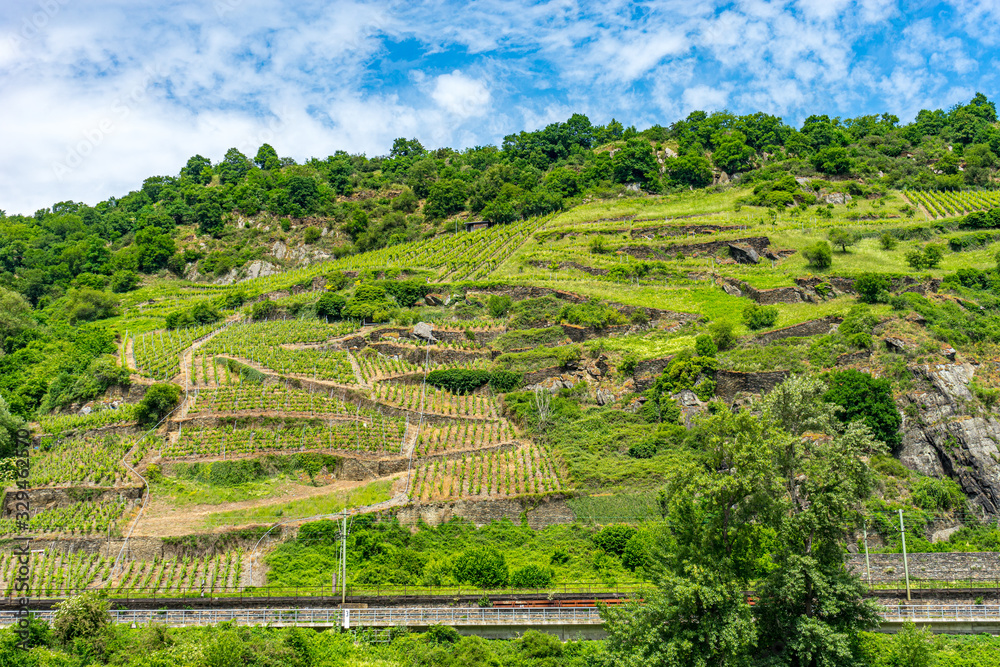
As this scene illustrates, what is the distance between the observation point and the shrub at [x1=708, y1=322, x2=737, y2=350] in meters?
51.0

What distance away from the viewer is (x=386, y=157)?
13250 cm

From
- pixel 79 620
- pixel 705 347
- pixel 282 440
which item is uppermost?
pixel 705 347

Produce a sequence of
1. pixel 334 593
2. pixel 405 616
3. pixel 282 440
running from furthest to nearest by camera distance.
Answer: pixel 282 440
pixel 334 593
pixel 405 616

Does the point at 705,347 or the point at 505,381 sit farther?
the point at 505,381

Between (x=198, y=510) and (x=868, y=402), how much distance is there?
108ft

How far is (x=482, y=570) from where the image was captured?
33906 mm

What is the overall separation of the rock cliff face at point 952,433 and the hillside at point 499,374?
0.13 meters

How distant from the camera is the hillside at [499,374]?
36.3 meters

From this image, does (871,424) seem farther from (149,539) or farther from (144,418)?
(144,418)

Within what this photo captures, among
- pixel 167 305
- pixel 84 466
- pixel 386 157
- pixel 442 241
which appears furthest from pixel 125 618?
pixel 386 157

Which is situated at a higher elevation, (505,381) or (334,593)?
(505,381)

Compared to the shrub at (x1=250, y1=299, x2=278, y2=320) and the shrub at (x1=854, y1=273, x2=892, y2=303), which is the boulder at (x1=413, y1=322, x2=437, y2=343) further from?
the shrub at (x1=854, y1=273, x2=892, y2=303)

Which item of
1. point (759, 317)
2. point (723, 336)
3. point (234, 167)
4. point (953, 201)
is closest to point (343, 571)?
point (723, 336)
